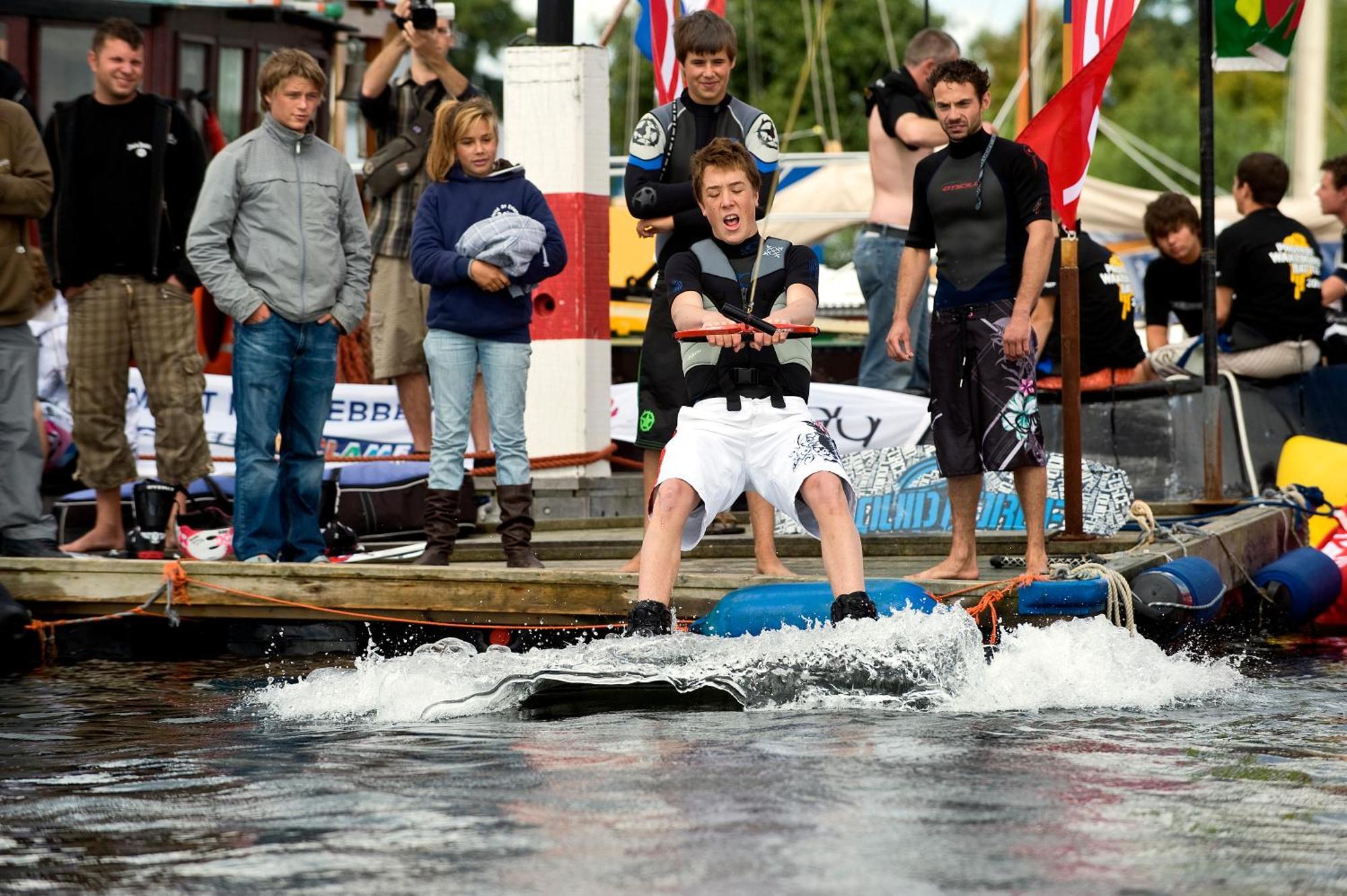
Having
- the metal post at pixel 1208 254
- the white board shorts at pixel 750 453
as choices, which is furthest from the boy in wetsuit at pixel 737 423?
the metal post at pixel 1208 254

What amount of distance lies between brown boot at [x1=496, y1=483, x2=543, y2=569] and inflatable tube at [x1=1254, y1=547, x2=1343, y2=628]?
3622 millimetres

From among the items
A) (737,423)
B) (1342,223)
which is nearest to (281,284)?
(737,423)

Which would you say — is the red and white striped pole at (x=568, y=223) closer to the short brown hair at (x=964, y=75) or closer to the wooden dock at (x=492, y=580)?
the wooden dock at (x=492, y=580)

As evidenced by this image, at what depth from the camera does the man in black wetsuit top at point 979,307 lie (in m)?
8.03

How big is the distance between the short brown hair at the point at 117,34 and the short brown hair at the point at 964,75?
369 centimetres

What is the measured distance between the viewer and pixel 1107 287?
11922 mm

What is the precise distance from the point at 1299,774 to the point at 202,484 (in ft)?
20.7

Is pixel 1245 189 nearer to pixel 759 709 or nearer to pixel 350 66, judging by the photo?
pixel 350 66

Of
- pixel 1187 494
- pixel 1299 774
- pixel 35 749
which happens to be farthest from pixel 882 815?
pixel 1187 494

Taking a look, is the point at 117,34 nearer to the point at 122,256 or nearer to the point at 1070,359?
the point at 122,256

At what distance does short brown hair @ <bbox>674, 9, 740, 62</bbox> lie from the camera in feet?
26.7

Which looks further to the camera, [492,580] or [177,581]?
[177,581]

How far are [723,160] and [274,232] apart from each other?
2540 millimetres

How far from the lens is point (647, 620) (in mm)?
6961
